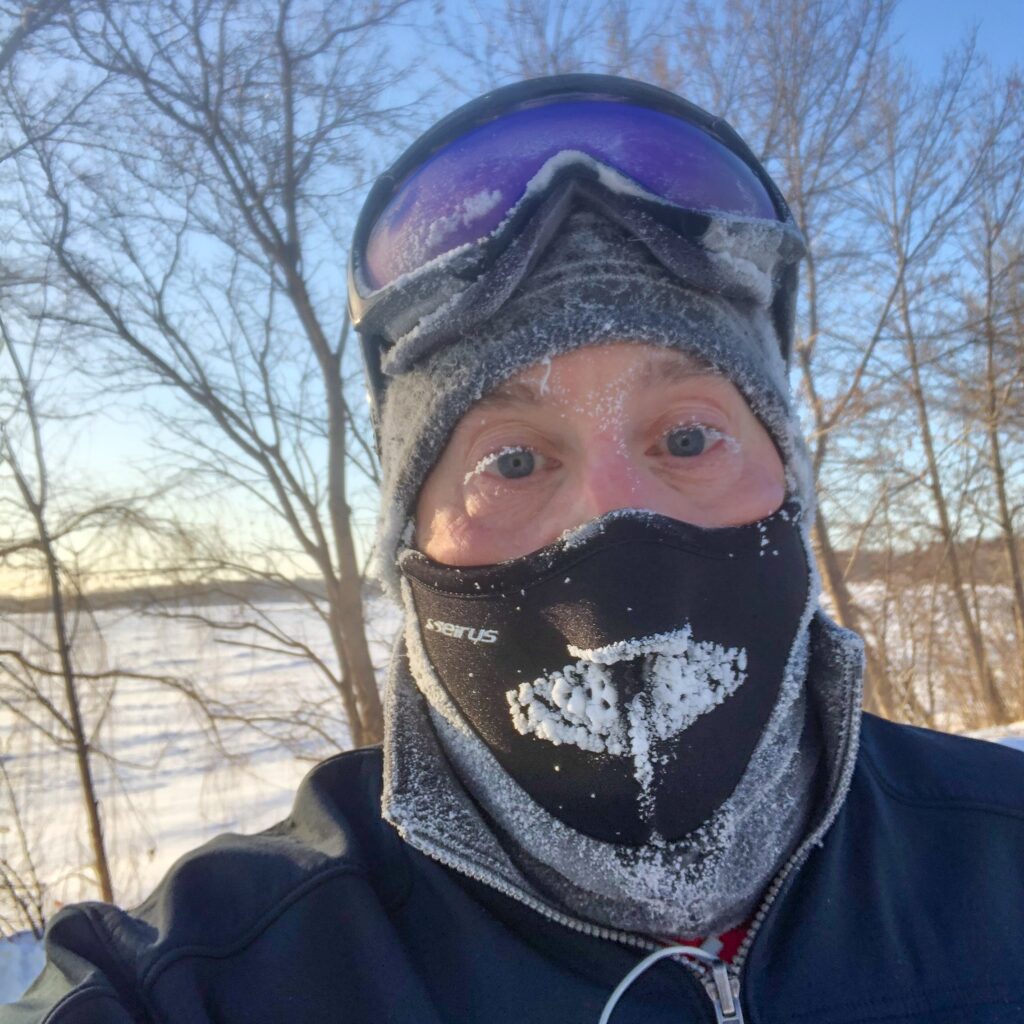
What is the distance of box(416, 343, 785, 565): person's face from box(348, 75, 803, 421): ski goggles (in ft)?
0.57

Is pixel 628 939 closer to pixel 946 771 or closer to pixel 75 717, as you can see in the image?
pixel 946 771

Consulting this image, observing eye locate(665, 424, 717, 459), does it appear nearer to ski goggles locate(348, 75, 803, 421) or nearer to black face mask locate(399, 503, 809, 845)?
black face mask locate(399, 503, 809, 845)

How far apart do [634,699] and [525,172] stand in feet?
3.03

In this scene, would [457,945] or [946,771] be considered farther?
[946,771]

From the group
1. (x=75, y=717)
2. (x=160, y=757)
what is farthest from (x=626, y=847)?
(x=160, y=757)

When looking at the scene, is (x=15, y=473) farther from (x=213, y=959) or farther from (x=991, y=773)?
(x=991, y=773)

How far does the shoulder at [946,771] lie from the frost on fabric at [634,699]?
49 centimetres

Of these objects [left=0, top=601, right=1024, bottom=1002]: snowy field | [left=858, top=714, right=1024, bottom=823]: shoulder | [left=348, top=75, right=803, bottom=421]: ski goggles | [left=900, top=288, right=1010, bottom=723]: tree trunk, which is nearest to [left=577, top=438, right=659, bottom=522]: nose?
[left=348, top=75, right=803, bottom=421]: ski goggles

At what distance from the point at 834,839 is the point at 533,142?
1295 millimetres

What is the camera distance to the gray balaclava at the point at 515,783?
91 centimetres

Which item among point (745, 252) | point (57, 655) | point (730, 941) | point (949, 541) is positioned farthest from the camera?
point (949, 541)

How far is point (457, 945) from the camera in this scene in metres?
0.92

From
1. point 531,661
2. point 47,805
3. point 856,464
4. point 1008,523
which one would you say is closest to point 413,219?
point 531,661

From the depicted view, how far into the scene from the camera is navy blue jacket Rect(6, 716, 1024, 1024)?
2.72ft
